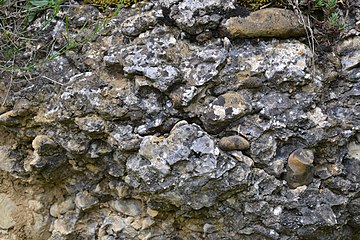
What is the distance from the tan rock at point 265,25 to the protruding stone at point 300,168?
35 centimetres

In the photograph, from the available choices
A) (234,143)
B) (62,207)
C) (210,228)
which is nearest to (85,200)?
(62,207)

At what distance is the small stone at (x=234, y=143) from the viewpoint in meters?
1.19

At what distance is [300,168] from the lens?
3.94ft

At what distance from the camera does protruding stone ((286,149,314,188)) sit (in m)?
1.20

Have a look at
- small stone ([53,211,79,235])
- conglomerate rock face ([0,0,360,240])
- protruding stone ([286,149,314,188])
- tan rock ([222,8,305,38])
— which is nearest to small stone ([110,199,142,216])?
conglomerate rock face ([0,0,360,240])

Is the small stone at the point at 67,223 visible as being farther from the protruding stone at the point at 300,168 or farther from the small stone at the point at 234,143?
the protruding stone at the point at 300,168

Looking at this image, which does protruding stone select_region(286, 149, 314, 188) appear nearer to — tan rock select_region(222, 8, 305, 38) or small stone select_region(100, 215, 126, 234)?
tan rock select_region(222, 8, 305, 38)

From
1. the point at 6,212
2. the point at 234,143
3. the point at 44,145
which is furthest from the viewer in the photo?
the point at 6,212

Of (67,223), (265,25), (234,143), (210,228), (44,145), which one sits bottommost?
(67,223)

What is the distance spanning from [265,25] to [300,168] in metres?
0.42

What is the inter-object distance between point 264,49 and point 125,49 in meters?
0.41

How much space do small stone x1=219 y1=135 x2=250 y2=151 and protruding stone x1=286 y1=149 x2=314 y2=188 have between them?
5.4 inches

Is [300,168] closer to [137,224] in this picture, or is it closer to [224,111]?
[224,111]

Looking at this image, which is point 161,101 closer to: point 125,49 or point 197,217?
point 125,49
